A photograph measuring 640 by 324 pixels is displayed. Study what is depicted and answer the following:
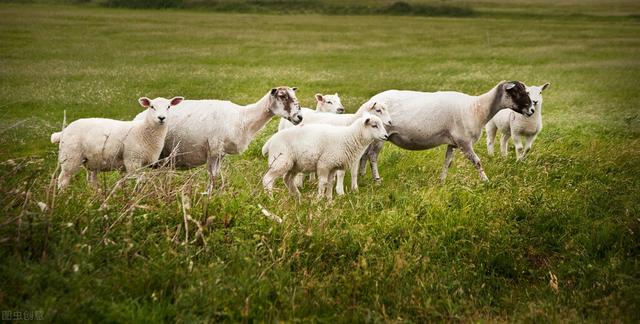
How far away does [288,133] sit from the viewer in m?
9.94

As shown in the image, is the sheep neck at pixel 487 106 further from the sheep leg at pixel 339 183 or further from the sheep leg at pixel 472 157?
the sheep leg at pixel 339 183

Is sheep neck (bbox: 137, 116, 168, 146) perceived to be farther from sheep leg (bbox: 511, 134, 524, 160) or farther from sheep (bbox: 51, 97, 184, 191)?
sheep leg (bbox: 511, 134, 524, 160)

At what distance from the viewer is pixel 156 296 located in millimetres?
5750

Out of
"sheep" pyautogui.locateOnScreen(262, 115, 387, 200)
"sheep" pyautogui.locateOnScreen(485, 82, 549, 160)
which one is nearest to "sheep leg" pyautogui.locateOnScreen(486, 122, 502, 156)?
"sheep" pyautogui.locateOnScreen(485, 82, 549, 160)

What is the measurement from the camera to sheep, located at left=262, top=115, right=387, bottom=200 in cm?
977

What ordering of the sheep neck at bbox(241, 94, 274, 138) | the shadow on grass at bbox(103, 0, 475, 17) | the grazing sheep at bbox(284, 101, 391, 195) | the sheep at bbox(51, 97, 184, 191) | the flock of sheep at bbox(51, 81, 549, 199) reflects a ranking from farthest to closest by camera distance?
the shadow on grass at bbox(103, 0, 475, 17)
the grazing sheep at bbox(284, 101, 391, 195)
the sheep neck at bbox(241, 94, 274, 138)
the flock of sheep at bbox(51, 81, 549, 199)
the sheep at bbox(51, 97, 184, 191)

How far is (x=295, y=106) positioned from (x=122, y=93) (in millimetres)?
15570

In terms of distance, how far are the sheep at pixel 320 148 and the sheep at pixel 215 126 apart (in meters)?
0.87

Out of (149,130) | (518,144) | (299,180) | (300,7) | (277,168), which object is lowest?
(299,180)

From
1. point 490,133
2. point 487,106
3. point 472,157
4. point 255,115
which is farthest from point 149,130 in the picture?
point 490,133

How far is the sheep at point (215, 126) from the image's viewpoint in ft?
34.6

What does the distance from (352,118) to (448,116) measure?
1876 millimetres

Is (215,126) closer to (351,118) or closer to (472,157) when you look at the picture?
(351,118)

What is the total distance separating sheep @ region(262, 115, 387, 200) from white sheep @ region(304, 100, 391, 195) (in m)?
0.81
